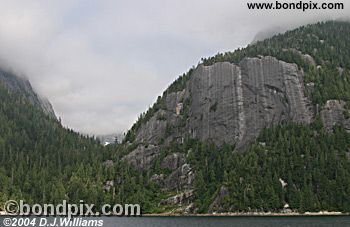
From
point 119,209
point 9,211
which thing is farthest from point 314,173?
point 9,211

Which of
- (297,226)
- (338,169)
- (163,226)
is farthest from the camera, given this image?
(338,169)

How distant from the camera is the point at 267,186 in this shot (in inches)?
7687

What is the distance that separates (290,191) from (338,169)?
72.6 feet

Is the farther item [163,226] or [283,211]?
[283,211]

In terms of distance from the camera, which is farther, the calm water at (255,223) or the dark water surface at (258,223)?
the dark water surface at (258,223)

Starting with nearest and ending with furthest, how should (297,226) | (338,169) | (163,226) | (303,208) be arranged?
(297,226), (163,226), (303,208), (338,169)

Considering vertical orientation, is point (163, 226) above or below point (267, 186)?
below

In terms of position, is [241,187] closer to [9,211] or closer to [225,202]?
[225,202]

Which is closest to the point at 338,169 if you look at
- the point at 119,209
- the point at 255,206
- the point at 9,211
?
the point at 255,206

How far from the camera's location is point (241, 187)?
656 ft

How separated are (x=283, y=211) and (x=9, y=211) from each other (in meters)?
104

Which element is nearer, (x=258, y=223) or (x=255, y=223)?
(x=258, y=223)

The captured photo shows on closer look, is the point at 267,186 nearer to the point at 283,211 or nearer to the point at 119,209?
the point at 283,211

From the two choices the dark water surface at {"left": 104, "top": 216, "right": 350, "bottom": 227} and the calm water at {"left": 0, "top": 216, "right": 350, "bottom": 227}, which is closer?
the calm water at {"left": 0, "top": 216, "right": 350, "bottom": 227}
